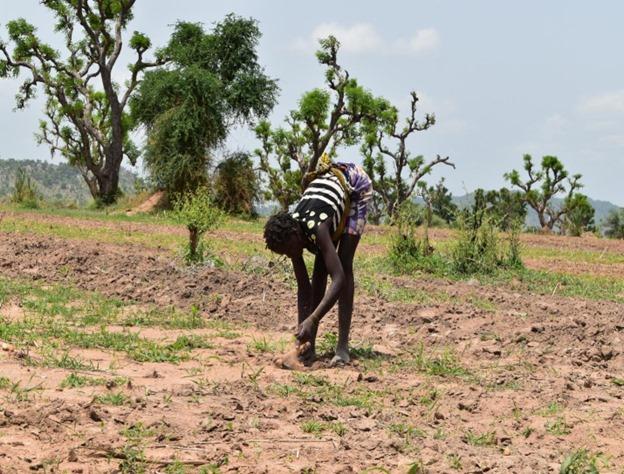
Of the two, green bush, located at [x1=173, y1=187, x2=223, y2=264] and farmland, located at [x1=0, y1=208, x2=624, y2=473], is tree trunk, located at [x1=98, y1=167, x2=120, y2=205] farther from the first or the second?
green bush, located at [x1=173, y1=187, x2=223, y2=264]

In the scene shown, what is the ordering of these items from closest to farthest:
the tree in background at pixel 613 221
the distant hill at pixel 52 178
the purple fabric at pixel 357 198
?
the purple fabric at pixel 357 198 < the tree in background at pixel 613 221 < the distant hill at pixel 52 178

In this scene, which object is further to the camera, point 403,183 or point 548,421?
point 403,183

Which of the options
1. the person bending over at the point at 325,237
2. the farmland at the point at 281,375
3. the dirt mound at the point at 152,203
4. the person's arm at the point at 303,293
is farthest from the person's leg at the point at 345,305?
the dirt mound at the point at 152,203

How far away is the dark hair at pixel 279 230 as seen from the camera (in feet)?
16.9

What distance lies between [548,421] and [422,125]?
97.9ft

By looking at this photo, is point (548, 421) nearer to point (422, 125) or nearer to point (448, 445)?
point (448, 445)

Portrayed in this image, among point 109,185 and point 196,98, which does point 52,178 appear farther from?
point 196,98

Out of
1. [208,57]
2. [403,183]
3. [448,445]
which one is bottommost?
Result: [448,445]

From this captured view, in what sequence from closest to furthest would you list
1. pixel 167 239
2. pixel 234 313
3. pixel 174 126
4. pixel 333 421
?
pixel 333 421, pixel 234 313, pixel 167 239, pixel 174 126

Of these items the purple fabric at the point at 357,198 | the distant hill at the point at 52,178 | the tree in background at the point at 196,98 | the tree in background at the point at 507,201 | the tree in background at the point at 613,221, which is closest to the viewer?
the purple fabric at the point at 357,198

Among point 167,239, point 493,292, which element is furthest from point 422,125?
point 493,292

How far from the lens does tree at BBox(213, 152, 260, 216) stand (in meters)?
26.5

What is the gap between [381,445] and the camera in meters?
3.75

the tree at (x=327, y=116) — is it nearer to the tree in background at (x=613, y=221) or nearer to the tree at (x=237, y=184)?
the tree at (x=237, y=184)
